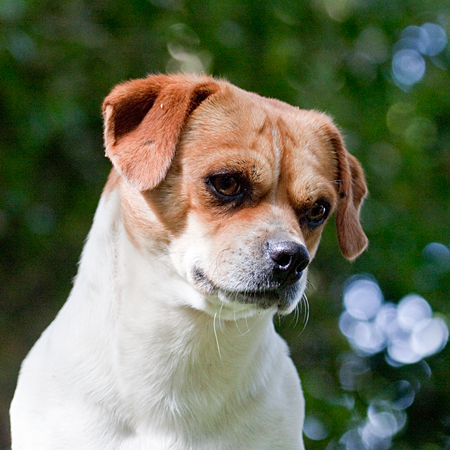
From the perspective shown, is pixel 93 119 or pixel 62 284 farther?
pixel 62 284

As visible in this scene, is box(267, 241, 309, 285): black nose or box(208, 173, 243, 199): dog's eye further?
box(208, 173, 243, 199): dog's eye

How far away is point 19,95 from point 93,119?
33.4 inches

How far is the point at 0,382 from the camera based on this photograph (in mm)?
6320

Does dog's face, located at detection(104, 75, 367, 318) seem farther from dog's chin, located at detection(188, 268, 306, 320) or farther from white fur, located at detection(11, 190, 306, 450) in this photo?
white fur, located at detection(11, 190, 306, 450)

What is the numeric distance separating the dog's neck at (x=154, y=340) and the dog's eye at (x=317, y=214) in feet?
1.61

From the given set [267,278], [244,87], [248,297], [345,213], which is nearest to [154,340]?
[248,297]

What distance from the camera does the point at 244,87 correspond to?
601 centimetres

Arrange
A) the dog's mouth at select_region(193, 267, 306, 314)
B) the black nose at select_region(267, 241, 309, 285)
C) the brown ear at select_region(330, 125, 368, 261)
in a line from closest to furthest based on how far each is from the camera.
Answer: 1. the black nose at select_region(267, 241, 309, 285)
2. the dog's mouth at select_region(193, 267, 306, 314)
3. the brown ear at select_region(330, 125, 368, 261)

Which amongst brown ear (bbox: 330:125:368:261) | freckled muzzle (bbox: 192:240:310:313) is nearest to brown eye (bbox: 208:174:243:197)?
freckled muzzle (bbox: 192:240:310:313)

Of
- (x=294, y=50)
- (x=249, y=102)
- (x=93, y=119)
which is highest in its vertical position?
(x=249, y=102)

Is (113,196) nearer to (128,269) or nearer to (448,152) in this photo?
(128,269)

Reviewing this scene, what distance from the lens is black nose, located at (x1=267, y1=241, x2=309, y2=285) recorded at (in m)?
2.79

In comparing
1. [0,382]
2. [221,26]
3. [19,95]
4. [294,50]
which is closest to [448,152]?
[294,50]

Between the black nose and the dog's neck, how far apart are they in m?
0.35
